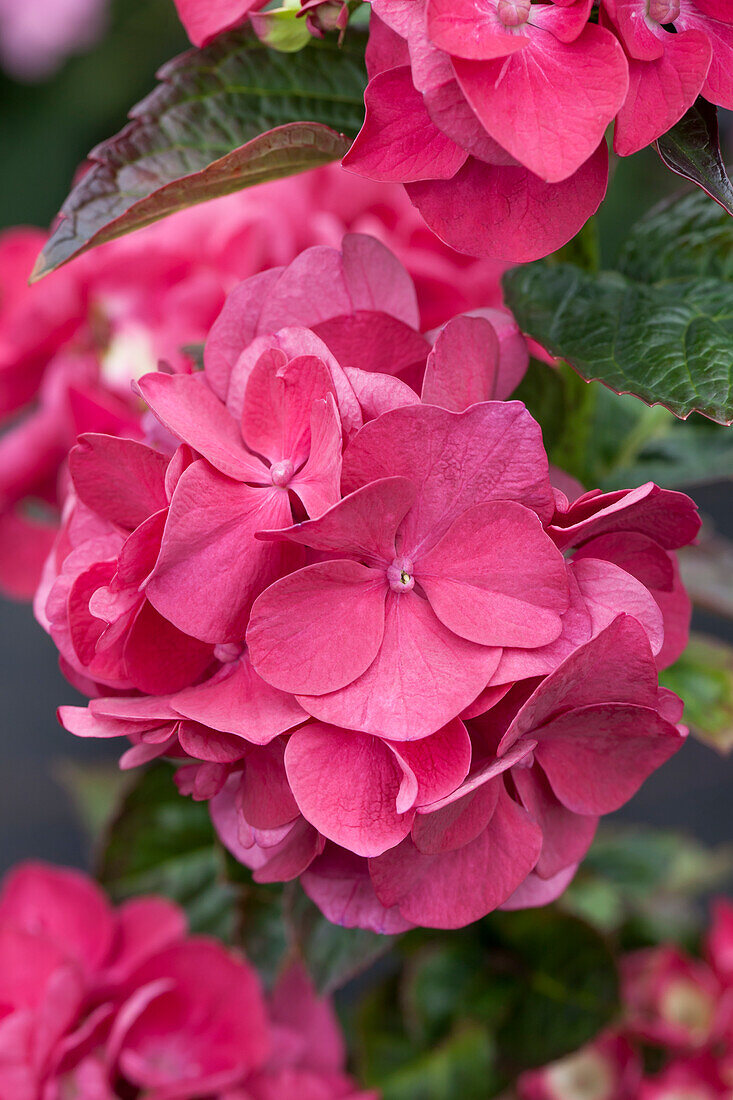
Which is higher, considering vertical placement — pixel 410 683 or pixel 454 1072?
pixel 410 683

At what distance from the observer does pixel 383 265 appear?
0.31 metres

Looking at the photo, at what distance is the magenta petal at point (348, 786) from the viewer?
0.79 feet

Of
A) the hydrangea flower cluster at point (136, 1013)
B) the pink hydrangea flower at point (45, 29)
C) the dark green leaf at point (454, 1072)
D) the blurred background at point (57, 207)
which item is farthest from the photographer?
the pink hydrangea flower at point (45, 29)

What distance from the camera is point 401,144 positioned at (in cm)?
26

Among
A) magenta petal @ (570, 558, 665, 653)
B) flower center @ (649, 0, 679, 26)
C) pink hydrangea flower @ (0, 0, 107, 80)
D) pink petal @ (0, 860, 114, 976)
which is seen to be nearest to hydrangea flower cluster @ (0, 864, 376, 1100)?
pink petal @ (0, 860, 114, 976)

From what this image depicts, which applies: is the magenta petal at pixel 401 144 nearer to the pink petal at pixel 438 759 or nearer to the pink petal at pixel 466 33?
the pink petal at pixel 466 33

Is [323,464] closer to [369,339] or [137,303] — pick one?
[369,339]

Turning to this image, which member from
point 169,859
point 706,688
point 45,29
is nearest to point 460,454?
point 706,688

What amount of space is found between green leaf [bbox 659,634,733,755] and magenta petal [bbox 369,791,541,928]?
0.16 metres

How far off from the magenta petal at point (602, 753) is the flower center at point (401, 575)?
5cm

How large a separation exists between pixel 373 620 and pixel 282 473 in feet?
0.15

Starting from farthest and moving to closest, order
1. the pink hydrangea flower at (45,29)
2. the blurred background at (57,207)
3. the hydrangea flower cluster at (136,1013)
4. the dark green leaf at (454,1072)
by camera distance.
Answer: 1. the pink hydrangea flower at (45,29)
2. the blurred background at (57,207)
3. the dark green leaf at (454,1072)
4. the hydrangea flower cluster at (136,1013)

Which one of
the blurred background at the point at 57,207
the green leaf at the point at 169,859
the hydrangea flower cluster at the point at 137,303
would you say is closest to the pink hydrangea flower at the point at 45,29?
the blurred background at the point at 57,207

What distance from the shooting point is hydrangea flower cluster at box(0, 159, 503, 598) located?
1.49 feet
